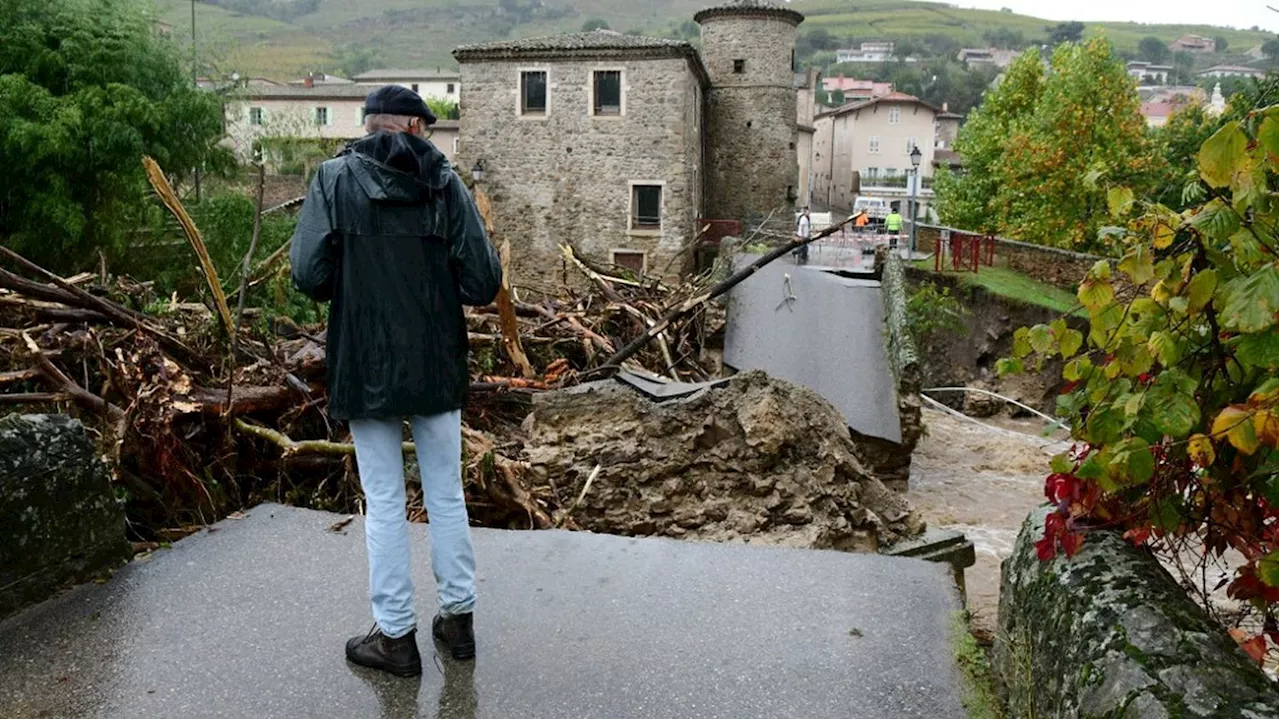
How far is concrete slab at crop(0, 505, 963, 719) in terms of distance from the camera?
3264mm

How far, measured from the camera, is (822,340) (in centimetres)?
1203

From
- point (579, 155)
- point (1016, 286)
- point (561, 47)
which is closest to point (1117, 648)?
point (1016, 286)

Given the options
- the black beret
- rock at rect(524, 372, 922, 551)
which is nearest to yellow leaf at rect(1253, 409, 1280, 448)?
the black beret

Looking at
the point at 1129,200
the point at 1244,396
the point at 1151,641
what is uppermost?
the point at 1129,200

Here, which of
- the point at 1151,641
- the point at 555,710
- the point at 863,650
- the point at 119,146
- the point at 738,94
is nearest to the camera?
the point at 1151,641

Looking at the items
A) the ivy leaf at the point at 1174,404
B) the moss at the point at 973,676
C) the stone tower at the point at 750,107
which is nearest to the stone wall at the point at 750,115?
the stone tower at the point at 750,107

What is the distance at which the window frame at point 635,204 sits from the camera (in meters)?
34.0

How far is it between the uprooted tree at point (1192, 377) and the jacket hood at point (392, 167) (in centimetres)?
196

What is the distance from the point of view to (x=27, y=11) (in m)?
21.5

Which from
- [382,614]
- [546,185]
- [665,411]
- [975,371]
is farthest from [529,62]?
[382,614]

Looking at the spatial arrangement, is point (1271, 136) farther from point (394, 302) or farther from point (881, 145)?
point (881, 145)

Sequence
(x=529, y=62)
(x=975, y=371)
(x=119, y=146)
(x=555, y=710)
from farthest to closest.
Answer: (x=529, y=62), (x=975, y=371), (x=119, y=146), (x=555, y=710)

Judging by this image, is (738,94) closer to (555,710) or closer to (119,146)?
(119,146)

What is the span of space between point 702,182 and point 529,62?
822 centimetres
